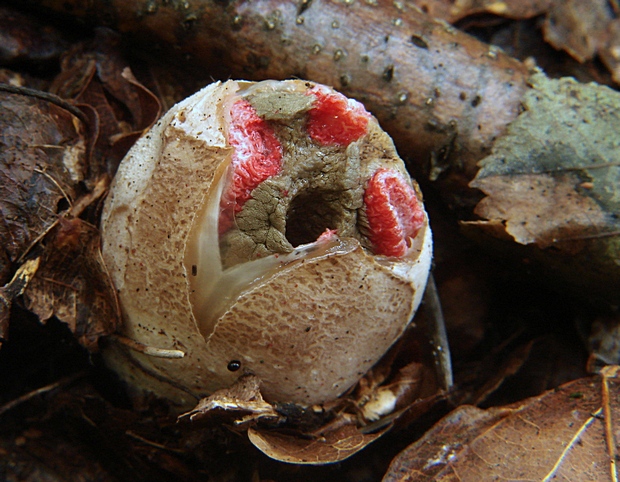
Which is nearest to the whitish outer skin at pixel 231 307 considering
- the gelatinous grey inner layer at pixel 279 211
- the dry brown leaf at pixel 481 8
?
the gelatinous grey inner layer at pixel 279 211

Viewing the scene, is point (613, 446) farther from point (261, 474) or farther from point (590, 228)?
point (261, 474)

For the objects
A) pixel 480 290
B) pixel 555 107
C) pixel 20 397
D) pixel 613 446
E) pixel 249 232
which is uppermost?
pixel 555 107

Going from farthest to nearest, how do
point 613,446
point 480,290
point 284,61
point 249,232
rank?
1. point 480,290
2. point 284,61
3. point 613,446
4. point 249,232

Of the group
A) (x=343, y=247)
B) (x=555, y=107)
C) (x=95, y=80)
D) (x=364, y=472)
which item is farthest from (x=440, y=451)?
(x=95, y=80)

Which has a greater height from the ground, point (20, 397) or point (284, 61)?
point (284, 61)

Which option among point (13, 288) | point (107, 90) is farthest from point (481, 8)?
point (13, 288)
